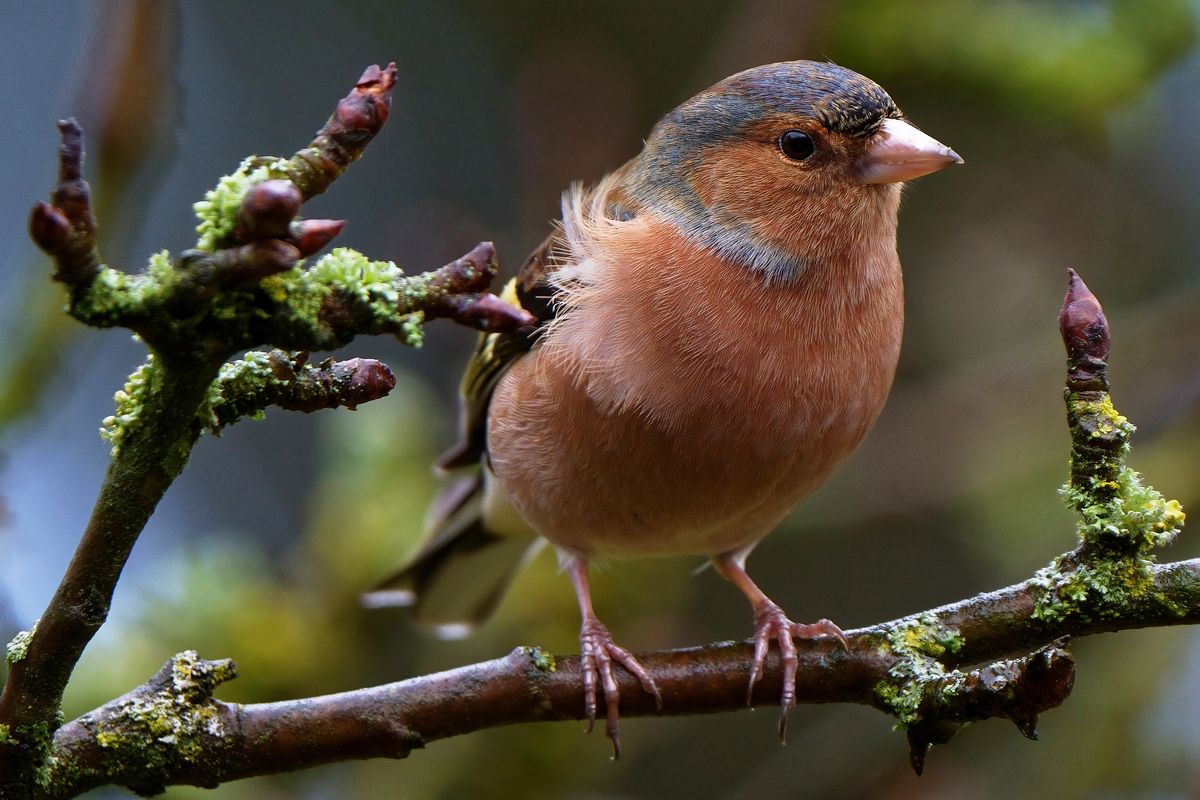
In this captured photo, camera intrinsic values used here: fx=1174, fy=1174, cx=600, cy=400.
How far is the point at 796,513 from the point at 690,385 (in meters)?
2.25

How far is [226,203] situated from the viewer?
1.57m

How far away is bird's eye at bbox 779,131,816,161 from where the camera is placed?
3.36 meters

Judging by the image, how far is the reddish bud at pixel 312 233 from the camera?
1.55 meters

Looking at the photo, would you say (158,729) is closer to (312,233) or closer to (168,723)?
(168,723)

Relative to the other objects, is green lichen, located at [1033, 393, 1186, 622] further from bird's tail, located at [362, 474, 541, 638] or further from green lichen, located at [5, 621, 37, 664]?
bird's tail, located at [362, 474, 541, 638]

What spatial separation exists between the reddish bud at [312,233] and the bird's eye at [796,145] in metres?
2.08

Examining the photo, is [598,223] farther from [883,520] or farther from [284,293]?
[883,520]

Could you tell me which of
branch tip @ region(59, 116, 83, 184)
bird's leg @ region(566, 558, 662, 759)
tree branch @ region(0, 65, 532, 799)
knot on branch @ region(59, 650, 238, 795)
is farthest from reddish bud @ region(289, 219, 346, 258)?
bird's leg @ region(566, 558, 662, 759)

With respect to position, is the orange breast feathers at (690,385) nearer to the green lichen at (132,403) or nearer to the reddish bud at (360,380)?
the reddish bud at (360,380)

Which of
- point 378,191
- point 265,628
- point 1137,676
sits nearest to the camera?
point 265,628

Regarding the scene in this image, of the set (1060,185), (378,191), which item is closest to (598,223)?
(1060,185)

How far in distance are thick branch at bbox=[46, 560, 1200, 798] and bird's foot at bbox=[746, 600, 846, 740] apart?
28 mm

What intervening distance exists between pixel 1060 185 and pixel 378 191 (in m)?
4.47

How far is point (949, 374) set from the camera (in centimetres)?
561
